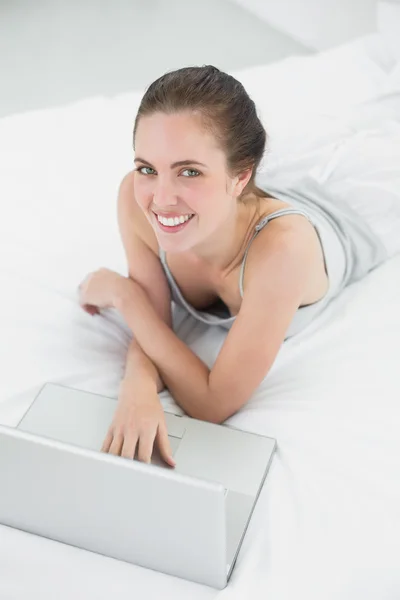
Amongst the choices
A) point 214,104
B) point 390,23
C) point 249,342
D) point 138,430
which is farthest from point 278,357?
point 390,23

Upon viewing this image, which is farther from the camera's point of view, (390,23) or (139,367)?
(390,23)

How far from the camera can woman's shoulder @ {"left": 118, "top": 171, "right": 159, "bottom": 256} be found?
1.31m

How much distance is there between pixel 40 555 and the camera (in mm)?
954

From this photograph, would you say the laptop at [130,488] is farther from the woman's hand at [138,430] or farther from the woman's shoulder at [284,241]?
the woman's shoulder at [284,241]

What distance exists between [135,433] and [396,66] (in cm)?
121

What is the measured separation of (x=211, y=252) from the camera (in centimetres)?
126

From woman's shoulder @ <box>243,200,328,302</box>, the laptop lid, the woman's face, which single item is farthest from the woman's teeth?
the laptop lid

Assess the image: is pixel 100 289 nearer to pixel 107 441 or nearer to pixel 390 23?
pixel 107 441

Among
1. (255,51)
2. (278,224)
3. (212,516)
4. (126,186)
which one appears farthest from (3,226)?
(255,51)

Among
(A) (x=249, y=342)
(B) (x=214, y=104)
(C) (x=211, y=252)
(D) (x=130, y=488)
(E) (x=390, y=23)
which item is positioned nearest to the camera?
(D) (x=130, y=488)

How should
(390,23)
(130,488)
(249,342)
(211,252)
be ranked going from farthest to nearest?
(390,23) < (211,252) < (249,342) < (130,488)

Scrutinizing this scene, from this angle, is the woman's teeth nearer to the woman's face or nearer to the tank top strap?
the woman's face

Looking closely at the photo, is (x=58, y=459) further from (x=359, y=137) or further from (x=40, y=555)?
(x=359, y=137)

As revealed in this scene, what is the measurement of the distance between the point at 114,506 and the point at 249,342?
0.38 meters
